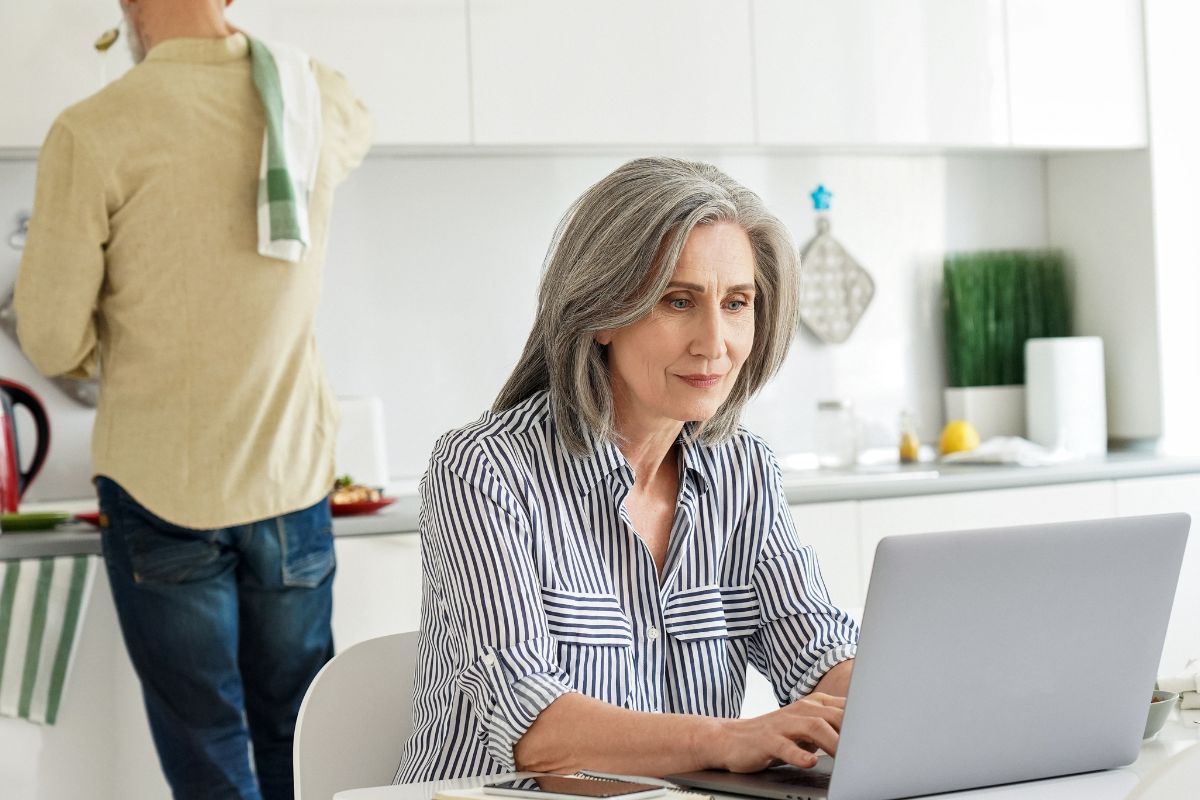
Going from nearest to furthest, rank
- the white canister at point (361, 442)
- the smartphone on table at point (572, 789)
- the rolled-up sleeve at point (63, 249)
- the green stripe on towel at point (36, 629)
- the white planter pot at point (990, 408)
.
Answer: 1. the smartphone on table at point (572, 789)
2. the rolled-up sleeve at point (63, 249)
3. the green stripe on towel at point (36, 629)
4. the white canister at point (361, 442)
5. the white planter pot at point (990, 408)

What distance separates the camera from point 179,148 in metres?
2.19

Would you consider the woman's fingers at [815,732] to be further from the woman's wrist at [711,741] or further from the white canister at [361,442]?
the white canister at [361,442]

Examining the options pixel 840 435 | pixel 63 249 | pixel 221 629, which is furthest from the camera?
pixel 840 435

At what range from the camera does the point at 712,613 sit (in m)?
1.48

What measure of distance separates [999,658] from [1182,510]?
7.48 feet

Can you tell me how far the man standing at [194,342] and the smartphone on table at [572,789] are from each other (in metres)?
1.29

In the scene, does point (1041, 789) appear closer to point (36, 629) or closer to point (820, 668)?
point (820, 668)

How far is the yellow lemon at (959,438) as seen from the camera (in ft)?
11.3

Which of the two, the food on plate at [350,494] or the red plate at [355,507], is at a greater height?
the food on plate at [350,494]

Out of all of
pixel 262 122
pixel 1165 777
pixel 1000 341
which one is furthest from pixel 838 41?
pixel 1165 777

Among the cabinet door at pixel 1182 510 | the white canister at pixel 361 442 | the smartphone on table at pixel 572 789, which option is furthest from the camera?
the cabinet door at pixel 1182 510

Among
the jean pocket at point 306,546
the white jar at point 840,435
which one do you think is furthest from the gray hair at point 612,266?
the white jar at point 840,435

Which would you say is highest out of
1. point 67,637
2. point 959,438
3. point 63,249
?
point 63,249

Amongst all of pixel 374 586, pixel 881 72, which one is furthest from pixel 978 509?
pixel 374 586
